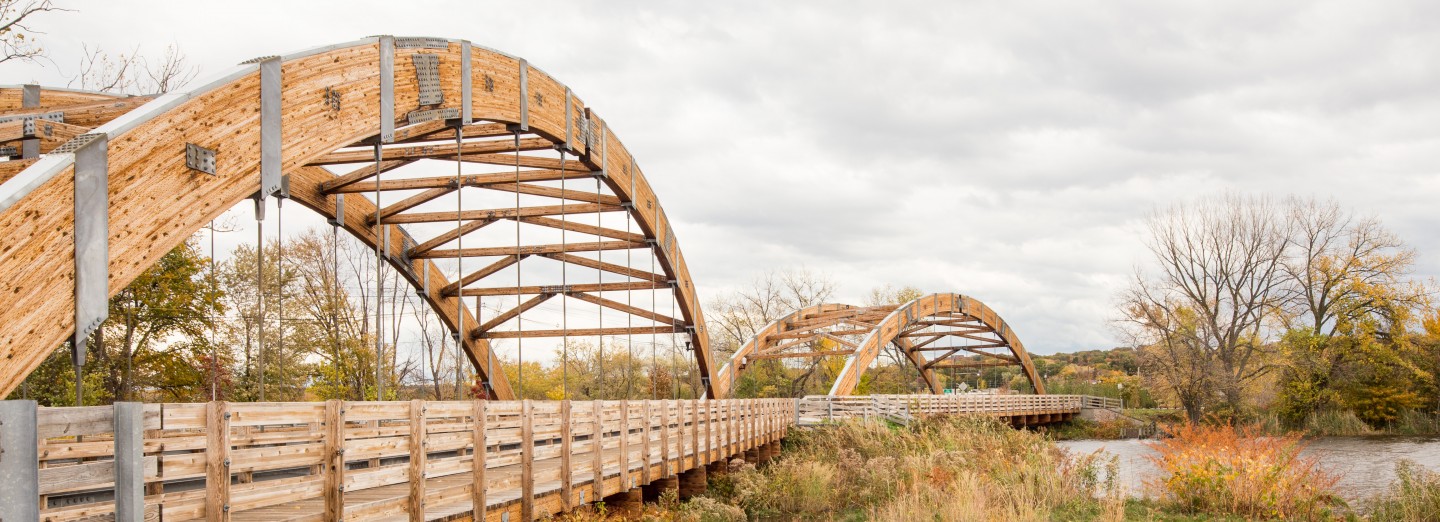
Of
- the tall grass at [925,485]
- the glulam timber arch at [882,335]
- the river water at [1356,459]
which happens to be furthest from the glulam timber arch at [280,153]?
the glulam timber arch at [882,335]

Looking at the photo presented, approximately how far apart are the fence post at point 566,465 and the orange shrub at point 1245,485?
27.1ft

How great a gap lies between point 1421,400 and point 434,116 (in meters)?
33.1

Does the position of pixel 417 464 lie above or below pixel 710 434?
above

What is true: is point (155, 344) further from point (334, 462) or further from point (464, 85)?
point (334, 462)

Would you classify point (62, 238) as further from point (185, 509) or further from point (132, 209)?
point (185, 509)

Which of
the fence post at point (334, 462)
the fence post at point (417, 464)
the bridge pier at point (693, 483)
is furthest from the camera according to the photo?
the bridge pier at point (693, 483)

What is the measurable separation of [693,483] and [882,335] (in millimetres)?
21287

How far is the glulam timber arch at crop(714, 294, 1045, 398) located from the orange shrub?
1679 cm

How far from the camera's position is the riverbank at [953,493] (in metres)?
12.7

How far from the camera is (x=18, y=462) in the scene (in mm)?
4602

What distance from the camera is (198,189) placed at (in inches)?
331

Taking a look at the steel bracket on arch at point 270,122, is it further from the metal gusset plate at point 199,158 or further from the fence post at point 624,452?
the fence post at point 624,452

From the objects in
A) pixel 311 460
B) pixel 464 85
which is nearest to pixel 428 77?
pixel 464 85

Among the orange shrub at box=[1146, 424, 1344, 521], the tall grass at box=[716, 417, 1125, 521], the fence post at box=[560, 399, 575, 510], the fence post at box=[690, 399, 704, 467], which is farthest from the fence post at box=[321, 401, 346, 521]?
the orange shrub at box=[1146, 424, 1344, 521]
